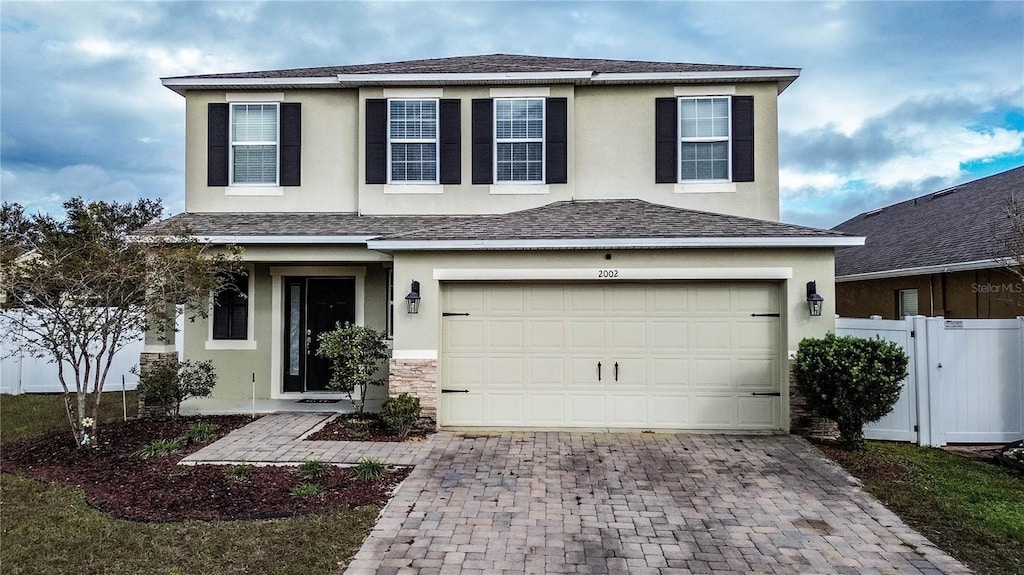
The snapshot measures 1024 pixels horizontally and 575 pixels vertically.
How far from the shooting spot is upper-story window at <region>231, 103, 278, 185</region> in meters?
10.9

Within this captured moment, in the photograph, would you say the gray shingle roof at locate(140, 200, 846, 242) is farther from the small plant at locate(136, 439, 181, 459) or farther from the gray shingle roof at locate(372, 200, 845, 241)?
the small plant at locate(136, 439, 181, 459)

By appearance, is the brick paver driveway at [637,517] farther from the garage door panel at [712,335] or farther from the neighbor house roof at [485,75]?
the neighbor house roof at [485,75]

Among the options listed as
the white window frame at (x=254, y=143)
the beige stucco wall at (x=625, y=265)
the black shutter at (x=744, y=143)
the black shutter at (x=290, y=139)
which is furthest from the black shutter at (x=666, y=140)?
the white window frame at (x=254, y=143)

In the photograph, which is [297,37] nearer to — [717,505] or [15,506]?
[15,506]

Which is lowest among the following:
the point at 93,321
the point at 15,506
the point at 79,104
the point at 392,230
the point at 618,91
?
the point at 15,506

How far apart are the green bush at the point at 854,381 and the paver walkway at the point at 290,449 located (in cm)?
551

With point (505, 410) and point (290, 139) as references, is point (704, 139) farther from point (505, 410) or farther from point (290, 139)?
point (290, 139)

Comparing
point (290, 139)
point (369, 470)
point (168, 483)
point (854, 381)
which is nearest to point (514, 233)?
point (369, 470)

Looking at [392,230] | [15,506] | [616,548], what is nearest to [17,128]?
[392,230]

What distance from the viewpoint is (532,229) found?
8.60 metres

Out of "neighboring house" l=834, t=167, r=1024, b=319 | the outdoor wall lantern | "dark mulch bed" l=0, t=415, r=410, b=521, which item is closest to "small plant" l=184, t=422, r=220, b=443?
"dark mulch bed" l=0, t=415, r=410, b=521

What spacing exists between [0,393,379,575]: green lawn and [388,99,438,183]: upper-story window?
282 inches

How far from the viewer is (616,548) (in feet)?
14.7

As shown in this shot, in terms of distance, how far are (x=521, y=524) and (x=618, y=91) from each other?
28.4 ft
